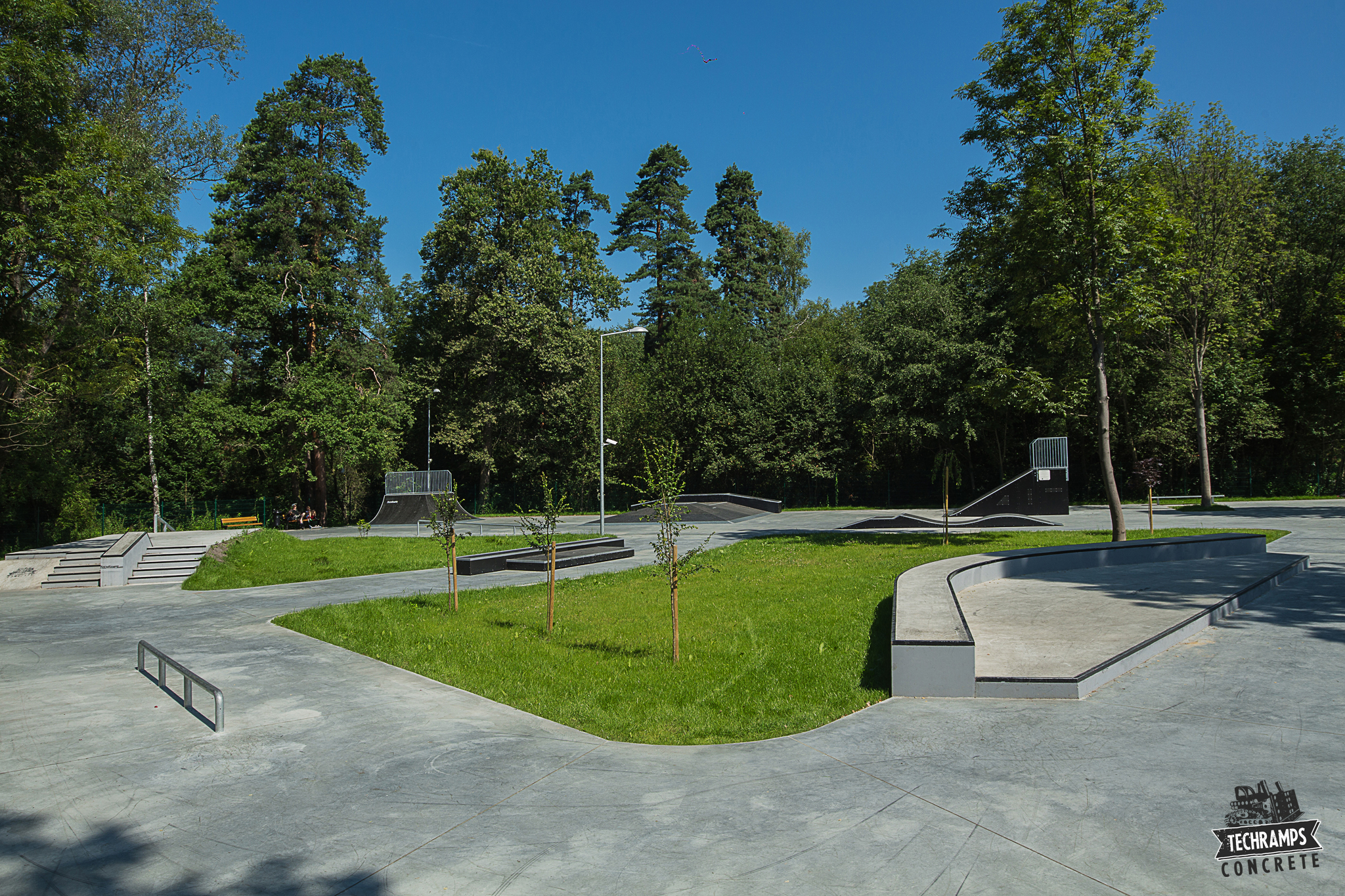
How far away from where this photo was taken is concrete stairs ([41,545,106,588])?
18.0m

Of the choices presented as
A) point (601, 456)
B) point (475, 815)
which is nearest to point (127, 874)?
point (475, 815)

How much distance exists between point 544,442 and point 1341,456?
42969 millimetres

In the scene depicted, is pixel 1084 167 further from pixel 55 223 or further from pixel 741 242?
pixel 741 242

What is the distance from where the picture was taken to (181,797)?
5133mm

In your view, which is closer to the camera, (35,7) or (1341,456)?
(35,7)

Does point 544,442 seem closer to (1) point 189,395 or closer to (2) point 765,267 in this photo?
(1) point 189,395

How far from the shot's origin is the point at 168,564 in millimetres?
19234

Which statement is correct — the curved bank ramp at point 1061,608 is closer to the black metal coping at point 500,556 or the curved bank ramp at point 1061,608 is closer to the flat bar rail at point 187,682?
the flat bar rail at point 187,682

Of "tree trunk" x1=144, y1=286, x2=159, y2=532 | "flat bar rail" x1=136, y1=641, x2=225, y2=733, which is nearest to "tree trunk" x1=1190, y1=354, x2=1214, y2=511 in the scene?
"flat bar rail" x1=136, y1=641, x2=225, y2=733

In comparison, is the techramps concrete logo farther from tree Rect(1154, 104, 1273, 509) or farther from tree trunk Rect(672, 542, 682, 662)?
tree Rect(1154, 104, 1273, 509)

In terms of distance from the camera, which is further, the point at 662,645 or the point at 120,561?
the point at 120,561

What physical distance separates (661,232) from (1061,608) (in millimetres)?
54629

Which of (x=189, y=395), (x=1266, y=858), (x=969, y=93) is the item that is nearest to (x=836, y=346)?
(x=969, y=93)

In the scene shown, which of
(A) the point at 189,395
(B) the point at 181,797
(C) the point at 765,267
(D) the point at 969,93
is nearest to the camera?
(B) the point at 181,797
